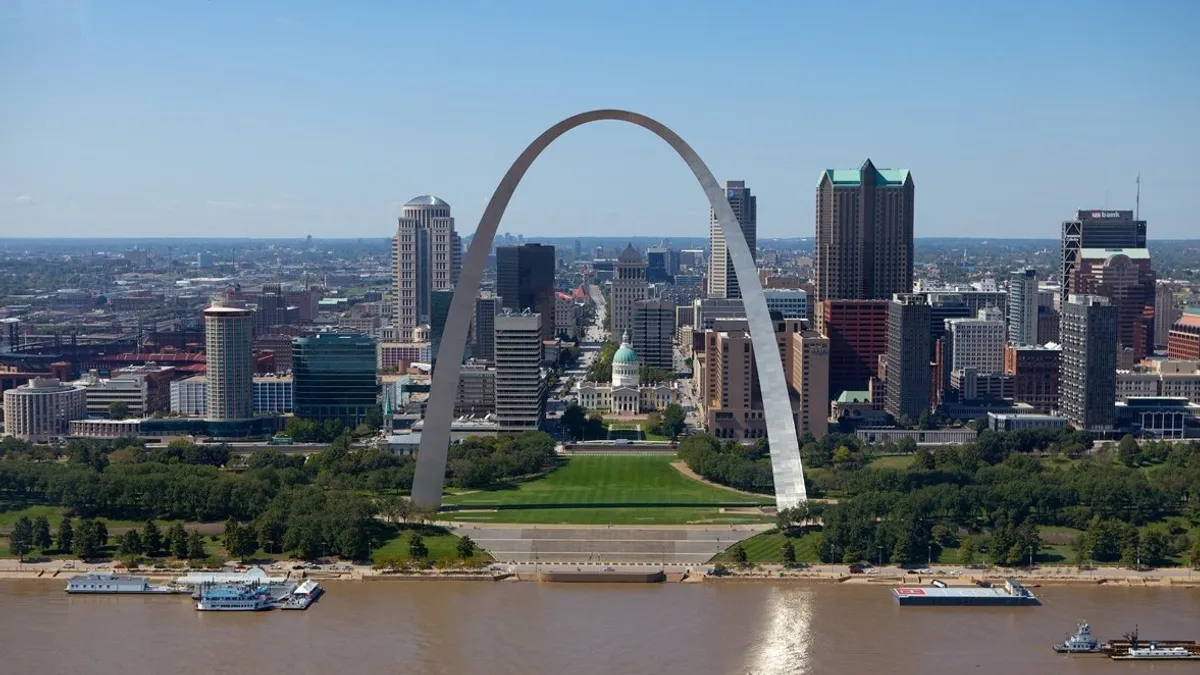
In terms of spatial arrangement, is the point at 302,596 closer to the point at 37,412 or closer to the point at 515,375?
the point at 515,375

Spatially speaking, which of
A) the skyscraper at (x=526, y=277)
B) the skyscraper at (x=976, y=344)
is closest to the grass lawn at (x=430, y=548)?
the skyscraper at (x=976, y=344)

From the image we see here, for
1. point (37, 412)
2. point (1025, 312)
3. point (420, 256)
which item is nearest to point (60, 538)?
point (37, 412)

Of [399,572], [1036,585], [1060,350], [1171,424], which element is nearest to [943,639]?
[1036,585]

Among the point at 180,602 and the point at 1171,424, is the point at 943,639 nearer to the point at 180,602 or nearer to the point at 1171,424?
the point at 180,602

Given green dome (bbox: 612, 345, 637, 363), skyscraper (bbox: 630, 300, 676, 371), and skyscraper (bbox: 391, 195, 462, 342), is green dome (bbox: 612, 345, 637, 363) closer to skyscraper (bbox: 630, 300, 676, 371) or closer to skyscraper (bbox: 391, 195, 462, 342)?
skyscraper (bbox: 630, 300, 676, 371)

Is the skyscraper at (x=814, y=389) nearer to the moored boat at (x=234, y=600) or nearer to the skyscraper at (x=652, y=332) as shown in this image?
the skyscraper at (x=652, y=332)
